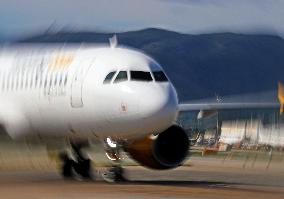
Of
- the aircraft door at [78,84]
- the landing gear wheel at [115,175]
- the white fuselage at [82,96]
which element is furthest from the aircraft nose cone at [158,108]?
the landing gear wheel at [115,175]

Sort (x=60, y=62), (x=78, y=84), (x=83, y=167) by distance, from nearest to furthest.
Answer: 1. (x=78, y=84)
2. (x=60, y=62)
3. (x=83, y=167)

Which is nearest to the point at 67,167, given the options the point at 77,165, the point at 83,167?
the point at 77,165

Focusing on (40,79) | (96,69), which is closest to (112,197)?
(96,69)

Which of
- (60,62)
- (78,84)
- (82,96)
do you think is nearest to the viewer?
(82,96)

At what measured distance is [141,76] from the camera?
22.6 m

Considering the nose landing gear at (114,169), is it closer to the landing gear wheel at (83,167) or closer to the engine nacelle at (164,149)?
the engine nacelle at (164,149)

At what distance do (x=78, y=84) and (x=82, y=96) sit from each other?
0.40 m

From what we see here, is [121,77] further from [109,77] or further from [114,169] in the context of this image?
[114,169]

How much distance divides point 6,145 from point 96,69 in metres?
3.82

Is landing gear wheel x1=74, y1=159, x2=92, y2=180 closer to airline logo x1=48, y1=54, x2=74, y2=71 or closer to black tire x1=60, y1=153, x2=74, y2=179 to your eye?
black tire x1=60, y1=153, x2=74, y2=179

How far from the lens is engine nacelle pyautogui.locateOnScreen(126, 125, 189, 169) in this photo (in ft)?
80.9

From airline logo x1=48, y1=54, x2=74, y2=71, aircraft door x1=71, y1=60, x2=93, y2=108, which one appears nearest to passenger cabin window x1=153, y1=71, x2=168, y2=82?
aircraft door x1=71, y1=60, x2=93, y2=108

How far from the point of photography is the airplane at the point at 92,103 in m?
21.9

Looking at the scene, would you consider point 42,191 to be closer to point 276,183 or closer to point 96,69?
point 96,69
